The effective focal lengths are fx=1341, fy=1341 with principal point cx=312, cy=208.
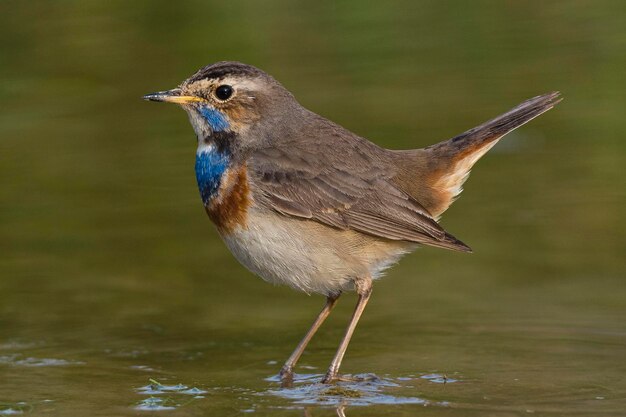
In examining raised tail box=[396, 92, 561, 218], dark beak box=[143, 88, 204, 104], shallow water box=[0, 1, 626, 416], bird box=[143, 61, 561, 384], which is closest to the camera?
shallow water box=[0, 1, 626, 416]

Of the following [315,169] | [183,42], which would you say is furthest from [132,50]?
[315,169]

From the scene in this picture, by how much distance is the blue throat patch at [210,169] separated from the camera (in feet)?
27.1

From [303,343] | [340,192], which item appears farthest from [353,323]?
[340,192]

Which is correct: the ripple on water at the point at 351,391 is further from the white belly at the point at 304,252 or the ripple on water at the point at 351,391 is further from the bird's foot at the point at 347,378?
the white belly at the point at 304,252

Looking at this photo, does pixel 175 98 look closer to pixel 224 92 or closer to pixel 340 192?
pixel 224 92

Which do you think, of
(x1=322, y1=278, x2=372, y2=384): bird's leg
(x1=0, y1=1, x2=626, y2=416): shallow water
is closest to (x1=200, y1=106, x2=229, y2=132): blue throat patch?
(x1=322, y1=278, x2=372, y2=384): bird's leg

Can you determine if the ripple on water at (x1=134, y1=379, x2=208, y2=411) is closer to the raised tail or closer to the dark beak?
the dark beak

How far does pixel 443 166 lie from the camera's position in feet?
28.9

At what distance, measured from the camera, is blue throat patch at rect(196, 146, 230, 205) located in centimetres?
827

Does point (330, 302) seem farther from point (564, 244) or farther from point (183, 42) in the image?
point (183, 42)

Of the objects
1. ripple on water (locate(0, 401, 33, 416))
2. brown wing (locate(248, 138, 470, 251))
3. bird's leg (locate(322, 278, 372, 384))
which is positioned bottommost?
ripple on water (locate(0, 401, 33, 416))

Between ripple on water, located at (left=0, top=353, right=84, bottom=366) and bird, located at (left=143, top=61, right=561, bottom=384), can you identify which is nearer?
bird, located at (left=143, top=61, right=561, bottom=384)

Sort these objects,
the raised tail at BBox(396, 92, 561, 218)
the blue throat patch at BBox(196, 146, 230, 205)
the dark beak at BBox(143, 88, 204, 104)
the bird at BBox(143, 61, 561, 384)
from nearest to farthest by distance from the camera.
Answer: the bird at BBox(143, 61, 561, 384), the blue throat patch at BBox(196, 146, 230, 205), the dark beak at BBox(143, 88, 204, 104), the raised tail at BBox(396, 92, 561, 218)

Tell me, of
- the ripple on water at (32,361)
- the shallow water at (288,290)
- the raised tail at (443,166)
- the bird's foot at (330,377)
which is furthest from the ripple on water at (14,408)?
the raised tail at (443,166)
